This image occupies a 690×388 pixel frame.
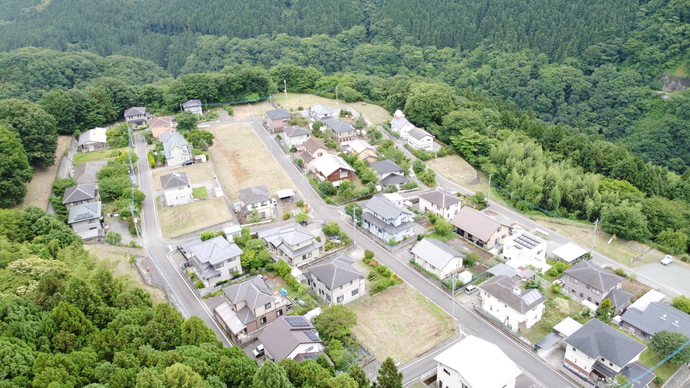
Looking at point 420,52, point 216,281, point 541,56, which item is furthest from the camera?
point 420,52

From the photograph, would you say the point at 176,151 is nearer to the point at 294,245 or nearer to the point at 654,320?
the point at 294,245

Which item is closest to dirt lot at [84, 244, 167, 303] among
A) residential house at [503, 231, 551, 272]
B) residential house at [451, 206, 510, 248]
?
residential house at [451, 206, 510, 248]

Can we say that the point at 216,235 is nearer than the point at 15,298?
No

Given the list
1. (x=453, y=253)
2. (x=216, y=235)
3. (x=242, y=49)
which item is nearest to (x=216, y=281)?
(x=216, y=235)

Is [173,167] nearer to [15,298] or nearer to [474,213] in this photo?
[15,298]

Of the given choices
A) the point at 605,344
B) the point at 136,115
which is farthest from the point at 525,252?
the point at 136,115

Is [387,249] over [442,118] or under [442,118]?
under

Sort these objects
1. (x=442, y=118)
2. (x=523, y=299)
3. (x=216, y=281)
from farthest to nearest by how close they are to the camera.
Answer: (x=442, y=118) → (x=216, y=281) → (x=523, y=299)

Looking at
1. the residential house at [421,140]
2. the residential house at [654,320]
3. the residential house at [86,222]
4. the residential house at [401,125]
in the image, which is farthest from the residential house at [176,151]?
the residential house at [654,320]
